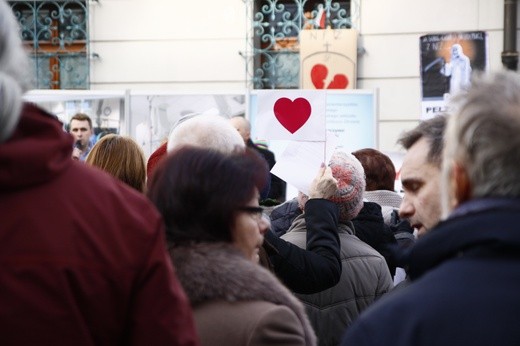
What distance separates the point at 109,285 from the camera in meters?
1.78

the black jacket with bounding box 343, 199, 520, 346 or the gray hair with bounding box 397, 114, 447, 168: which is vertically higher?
the gray hair with bounding box 397, 114, 447, 168

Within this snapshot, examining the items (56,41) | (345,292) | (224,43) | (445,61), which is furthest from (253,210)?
(56,41)

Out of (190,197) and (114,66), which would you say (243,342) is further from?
(114,66)

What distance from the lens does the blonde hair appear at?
4.20 meters

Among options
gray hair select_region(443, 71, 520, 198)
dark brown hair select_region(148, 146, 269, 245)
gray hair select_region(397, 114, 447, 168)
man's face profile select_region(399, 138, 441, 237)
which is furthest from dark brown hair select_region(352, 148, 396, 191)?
gray hair select_region(443, 71, 520, 198)

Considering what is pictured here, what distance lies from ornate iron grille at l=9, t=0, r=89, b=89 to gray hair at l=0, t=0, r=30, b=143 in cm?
1091

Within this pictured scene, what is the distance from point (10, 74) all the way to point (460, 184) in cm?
86

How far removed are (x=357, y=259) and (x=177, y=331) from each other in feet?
8.19

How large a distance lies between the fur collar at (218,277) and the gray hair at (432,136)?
3.19 ft

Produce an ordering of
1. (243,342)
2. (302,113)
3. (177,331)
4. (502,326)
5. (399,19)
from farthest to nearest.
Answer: (399,19), (302,113), (243,342), (177,331), (502,326)

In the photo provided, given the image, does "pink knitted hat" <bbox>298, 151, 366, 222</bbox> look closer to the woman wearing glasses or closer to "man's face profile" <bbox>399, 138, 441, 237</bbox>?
"man's face profile" <bbox>399, 138, 441, 237</bbox>

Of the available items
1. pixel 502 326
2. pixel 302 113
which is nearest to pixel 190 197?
pixel 502 326

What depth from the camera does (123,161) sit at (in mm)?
4211

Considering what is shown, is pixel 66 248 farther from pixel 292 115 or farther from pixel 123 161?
pixel 292 115
